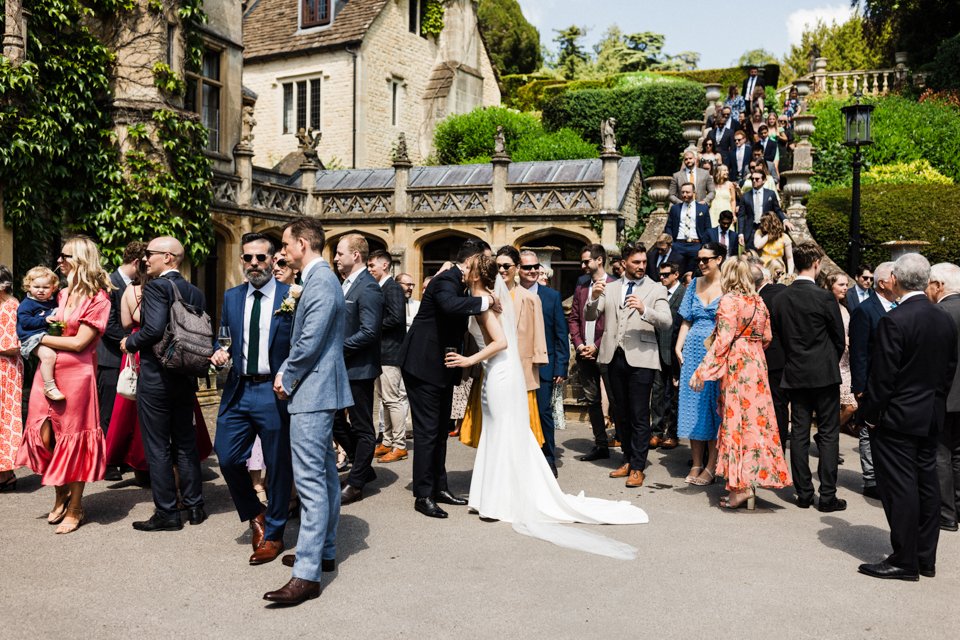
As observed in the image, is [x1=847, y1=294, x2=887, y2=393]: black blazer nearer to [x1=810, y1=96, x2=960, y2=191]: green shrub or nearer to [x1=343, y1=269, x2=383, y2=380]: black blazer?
[x1=343, y1=269, x2=383, y2=380]: black blazer

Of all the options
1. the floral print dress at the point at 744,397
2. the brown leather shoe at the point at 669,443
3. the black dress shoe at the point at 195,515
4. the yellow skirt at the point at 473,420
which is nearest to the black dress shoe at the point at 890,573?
the floral print dress at the point at 744,397

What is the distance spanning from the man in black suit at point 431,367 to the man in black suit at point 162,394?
1.64 metres

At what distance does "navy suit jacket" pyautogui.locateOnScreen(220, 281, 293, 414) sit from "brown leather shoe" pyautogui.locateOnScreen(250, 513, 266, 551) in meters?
0.76

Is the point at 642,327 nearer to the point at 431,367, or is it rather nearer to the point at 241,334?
Result: the point at 431,367

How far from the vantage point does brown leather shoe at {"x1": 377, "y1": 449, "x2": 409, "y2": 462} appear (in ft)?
27.0

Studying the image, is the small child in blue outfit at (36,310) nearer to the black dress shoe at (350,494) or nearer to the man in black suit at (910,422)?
the black dress shoe at (350,494)

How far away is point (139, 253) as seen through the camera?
22.4ft

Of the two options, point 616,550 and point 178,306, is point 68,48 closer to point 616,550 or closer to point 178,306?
point 178,306

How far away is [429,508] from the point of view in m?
6.09

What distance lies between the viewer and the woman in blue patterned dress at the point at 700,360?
7242 mm

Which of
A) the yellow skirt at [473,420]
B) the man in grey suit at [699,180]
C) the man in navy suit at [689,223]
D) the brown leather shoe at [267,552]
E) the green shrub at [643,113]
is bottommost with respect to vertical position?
the brown leather shoe at [267,552]

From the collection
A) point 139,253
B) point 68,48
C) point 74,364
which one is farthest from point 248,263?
point 68,48

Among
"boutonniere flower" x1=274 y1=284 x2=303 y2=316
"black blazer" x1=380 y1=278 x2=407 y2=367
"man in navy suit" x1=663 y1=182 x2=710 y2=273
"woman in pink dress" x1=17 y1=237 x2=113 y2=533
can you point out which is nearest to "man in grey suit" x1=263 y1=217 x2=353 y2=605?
"boutonniere flower" x1=274 y1=284 x2=303 y2=316

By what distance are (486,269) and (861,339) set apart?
356cm
